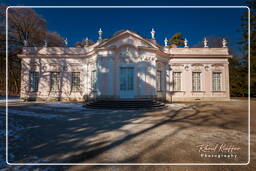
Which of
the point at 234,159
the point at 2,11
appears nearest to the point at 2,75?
the point at 2,11

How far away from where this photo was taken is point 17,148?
99.7 inches

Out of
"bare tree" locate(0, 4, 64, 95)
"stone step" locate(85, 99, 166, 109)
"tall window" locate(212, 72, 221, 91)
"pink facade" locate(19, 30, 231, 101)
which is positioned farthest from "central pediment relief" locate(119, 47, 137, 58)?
"bare tree" locate(0, 4, 64, 95)

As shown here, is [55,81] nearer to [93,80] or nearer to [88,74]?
[88,74]

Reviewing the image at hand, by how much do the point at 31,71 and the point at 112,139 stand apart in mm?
14172

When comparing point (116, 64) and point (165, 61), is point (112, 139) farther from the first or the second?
point (165, 61)

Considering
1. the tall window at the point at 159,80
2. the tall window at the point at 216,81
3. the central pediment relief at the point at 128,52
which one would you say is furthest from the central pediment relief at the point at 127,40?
the tall window at the point at 216,81

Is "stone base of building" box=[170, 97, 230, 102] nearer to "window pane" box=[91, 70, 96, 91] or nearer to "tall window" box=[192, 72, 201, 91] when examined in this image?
"tall window" box=[192, 72, 201, 91]

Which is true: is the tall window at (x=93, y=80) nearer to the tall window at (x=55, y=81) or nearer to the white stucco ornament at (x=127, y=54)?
the white stucco ornament at (x=127, y=54)

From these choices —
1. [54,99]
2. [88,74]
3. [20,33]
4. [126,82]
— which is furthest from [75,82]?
[20,33]

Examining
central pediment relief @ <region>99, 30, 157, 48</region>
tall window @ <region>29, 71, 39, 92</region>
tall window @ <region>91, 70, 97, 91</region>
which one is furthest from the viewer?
tall window @ <region>29, 71, 39, 92</region>

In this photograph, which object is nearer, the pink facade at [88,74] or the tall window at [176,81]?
the pink facade at [88,74]

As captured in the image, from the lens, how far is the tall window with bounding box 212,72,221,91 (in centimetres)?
1262

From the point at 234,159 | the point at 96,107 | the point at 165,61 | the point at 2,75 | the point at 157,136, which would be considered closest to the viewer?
the point at 234,159

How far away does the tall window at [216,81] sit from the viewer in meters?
12.6
